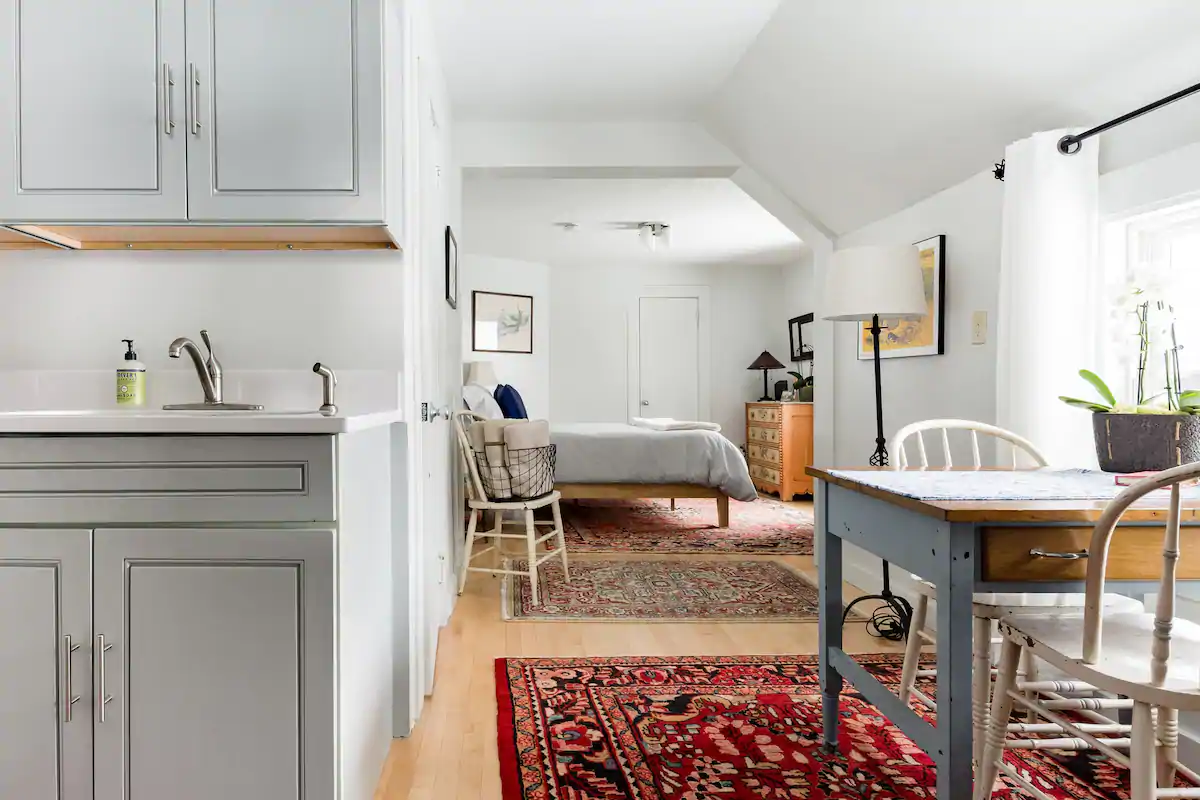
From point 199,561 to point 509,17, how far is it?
7.47 ft

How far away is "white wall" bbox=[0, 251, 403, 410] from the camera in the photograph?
2.12m

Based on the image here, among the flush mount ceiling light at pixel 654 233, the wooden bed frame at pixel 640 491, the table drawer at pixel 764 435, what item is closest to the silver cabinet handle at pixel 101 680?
the wooden bed frame at pixel 640 491

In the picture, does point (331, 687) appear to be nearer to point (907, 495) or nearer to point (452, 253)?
point (907, 495)

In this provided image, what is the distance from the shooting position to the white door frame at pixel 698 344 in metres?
8.22

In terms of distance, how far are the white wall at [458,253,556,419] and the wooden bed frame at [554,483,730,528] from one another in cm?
272

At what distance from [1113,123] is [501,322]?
238 inches

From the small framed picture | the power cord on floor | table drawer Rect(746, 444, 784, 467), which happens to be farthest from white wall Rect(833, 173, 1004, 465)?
table drawer Rect(746, 444, 784, 467)

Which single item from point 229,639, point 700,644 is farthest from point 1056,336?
point 229,639

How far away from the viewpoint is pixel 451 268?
346cm

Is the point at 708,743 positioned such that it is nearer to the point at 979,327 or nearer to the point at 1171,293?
the point at 1171,293

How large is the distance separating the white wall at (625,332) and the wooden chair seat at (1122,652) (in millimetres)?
6686

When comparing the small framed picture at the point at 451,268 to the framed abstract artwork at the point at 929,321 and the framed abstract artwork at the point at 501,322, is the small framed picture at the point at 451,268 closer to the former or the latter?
the framed abstract artwork at the point at 929,321

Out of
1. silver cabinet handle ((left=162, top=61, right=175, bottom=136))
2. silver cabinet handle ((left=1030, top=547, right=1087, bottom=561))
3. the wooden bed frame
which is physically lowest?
the wooden bed frame

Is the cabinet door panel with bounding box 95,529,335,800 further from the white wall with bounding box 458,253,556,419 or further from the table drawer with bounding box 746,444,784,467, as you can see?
the white wall with bounding box 458,253,556,419
